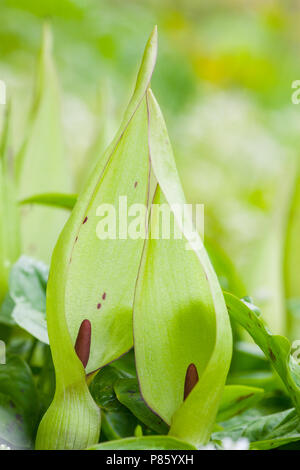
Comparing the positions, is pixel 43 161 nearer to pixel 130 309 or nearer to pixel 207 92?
pixel 130 309

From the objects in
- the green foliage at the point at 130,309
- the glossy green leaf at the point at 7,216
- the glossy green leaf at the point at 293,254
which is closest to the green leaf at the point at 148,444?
the green foliage at the point at 130,309

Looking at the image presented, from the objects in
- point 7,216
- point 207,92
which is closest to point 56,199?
point 7,216

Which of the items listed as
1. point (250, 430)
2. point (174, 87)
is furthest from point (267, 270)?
point (174, 87)

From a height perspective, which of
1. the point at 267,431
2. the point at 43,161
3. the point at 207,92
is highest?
the point at 207,92

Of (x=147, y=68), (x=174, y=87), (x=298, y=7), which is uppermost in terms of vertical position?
(x=298, y=7)

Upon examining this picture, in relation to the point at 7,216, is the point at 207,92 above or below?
above

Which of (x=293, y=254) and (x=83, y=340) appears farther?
(x=293, y=254)

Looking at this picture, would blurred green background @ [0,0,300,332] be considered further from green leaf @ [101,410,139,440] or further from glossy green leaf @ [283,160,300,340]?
green leaf @ [101,410,139,440]
